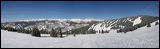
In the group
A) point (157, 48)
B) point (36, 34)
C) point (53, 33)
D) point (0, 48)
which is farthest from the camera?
point (53, 33)

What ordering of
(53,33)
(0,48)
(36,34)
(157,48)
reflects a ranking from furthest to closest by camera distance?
(53,33) < (36,34) < (0,48) < (157,48)

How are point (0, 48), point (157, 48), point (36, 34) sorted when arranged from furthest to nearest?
1. point (36, 34)
2. point (0, 48)
3. point (157, 48)

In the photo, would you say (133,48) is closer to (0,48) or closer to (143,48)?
(143,48)

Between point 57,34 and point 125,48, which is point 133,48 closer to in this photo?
point 125,48

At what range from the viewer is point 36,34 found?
6197cm

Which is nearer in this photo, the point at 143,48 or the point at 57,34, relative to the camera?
the point at 143,48

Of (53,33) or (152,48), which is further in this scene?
(53,33)

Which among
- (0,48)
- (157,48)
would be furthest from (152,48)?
(0,48)

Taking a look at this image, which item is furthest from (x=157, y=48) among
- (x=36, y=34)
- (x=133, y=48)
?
(x=36, y=34)

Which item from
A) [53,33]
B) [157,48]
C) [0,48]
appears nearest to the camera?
[157,48]

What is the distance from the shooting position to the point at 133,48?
62.2ft

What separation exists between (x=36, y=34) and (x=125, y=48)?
50693 mm

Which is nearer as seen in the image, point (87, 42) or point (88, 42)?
point (88, 42)

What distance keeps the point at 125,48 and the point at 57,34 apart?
5377 cm
